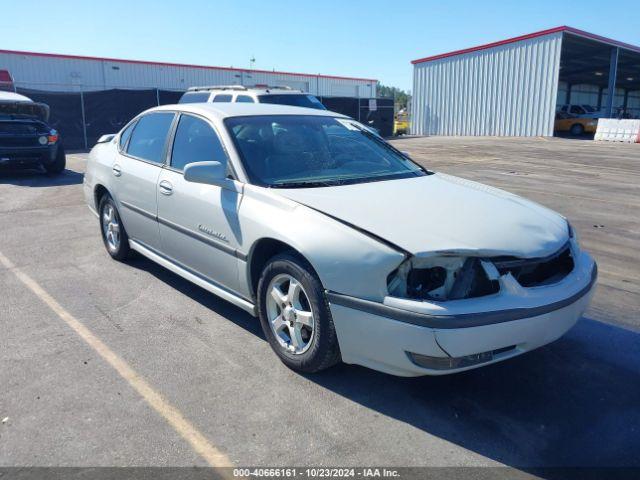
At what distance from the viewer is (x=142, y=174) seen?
15.7 feet

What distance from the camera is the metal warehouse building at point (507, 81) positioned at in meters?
29.9

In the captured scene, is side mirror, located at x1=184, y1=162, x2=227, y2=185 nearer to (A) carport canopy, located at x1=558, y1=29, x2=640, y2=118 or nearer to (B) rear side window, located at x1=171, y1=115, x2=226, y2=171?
(B) rear side window, located at x1=171, y1=115, x2=226, y2=171

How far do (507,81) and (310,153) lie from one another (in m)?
31.0

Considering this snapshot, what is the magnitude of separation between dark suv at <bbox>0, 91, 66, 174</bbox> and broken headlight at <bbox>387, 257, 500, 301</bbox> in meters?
11.0

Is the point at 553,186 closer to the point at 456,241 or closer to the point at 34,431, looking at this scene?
the point at 456,241

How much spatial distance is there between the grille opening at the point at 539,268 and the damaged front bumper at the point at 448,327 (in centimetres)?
7

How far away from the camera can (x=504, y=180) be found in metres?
12.2

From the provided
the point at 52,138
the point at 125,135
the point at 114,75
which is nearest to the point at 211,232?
the point at 125,135

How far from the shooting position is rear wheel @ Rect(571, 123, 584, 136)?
32.5m

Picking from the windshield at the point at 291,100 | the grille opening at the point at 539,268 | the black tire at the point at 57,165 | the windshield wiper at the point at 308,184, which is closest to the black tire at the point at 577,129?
the windshield at the point at 291,100

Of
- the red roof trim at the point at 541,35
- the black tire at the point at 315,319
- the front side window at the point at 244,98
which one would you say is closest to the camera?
the black tire at the point at 315,319

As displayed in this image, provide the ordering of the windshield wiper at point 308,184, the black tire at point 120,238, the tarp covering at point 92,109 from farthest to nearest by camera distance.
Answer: the tarp covering at point 92,109 → the black tire at point 120,238 → the windshield wiper at point 308,184

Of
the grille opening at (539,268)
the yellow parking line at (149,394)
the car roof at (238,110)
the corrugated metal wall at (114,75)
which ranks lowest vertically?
the yellow parking line at (149,394)

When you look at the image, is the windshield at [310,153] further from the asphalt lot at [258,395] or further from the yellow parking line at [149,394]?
the yellow parking line at [149,394]
